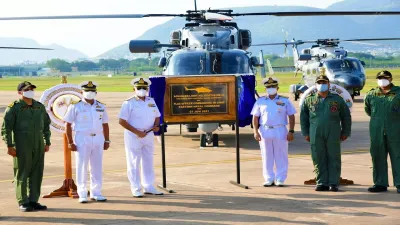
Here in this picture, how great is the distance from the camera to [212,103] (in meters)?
11.8

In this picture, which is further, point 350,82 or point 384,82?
point 350,82

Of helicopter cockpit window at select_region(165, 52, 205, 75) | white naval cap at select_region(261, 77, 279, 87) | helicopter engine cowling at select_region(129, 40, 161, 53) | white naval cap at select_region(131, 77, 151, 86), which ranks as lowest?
white naval cap at select_region(261, 77, 279, 87)

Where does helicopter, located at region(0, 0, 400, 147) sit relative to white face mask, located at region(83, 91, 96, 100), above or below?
above

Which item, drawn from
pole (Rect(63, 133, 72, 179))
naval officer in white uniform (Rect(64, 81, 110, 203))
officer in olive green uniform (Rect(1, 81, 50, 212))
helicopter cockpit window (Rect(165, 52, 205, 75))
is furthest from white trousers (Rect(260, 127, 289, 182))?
helicopter cockpit window (Rect(165, 52, 205, 75))

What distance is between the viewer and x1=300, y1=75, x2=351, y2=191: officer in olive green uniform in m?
11.0

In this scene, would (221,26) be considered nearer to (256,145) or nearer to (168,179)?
(256,145)

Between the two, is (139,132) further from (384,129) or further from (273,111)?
(384,129)

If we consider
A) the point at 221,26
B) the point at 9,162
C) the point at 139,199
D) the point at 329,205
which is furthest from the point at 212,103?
the point at 221,26

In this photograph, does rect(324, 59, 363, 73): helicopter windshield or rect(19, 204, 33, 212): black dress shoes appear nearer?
rect(19, 204, 33, 212): black dress shoes

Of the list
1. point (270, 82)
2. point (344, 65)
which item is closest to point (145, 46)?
point (270, 82)

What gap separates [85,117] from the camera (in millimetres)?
10445

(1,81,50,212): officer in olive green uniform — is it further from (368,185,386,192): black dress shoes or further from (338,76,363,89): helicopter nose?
(338,76,363,89): helicopter nose

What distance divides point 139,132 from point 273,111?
7.34ft

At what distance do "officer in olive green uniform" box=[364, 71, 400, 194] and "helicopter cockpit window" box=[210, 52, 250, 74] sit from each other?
7991 millimetres
